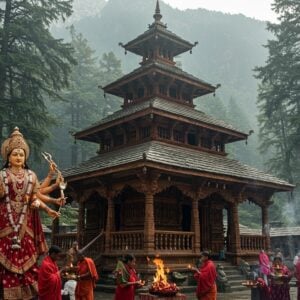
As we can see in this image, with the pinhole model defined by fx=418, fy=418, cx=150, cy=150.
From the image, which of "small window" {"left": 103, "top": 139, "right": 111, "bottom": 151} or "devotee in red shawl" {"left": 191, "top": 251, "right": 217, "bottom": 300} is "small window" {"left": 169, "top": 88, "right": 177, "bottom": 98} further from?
"devotee in red shawl" {"left": 191, "top": 251, "right": 217, "bottom": 300}

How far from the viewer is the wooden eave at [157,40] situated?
2217cm

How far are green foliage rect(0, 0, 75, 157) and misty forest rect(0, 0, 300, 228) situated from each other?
6cm

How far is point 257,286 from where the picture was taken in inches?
398

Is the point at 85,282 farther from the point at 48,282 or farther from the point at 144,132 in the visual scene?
the point at 144,132

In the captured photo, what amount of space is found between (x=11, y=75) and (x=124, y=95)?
6.98 metres

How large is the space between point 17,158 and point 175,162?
9.74 metres

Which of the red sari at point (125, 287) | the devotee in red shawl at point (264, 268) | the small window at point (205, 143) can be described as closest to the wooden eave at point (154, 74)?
the small window at point (205, 143)

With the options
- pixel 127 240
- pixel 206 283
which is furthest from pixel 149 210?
pixel 206 283

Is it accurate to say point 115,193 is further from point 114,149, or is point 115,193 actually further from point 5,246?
point 5,246

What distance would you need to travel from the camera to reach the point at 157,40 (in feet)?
73.9

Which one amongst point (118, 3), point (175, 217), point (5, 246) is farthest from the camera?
point (118, 3)

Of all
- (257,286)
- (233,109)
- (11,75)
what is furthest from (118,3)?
(257,286)

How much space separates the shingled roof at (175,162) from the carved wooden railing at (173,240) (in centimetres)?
239

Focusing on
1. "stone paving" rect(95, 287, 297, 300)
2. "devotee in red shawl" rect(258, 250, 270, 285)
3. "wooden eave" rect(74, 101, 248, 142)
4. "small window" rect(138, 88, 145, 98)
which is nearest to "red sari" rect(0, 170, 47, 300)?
"devotee in red shawl" rect(258, 250, 270, 285)
